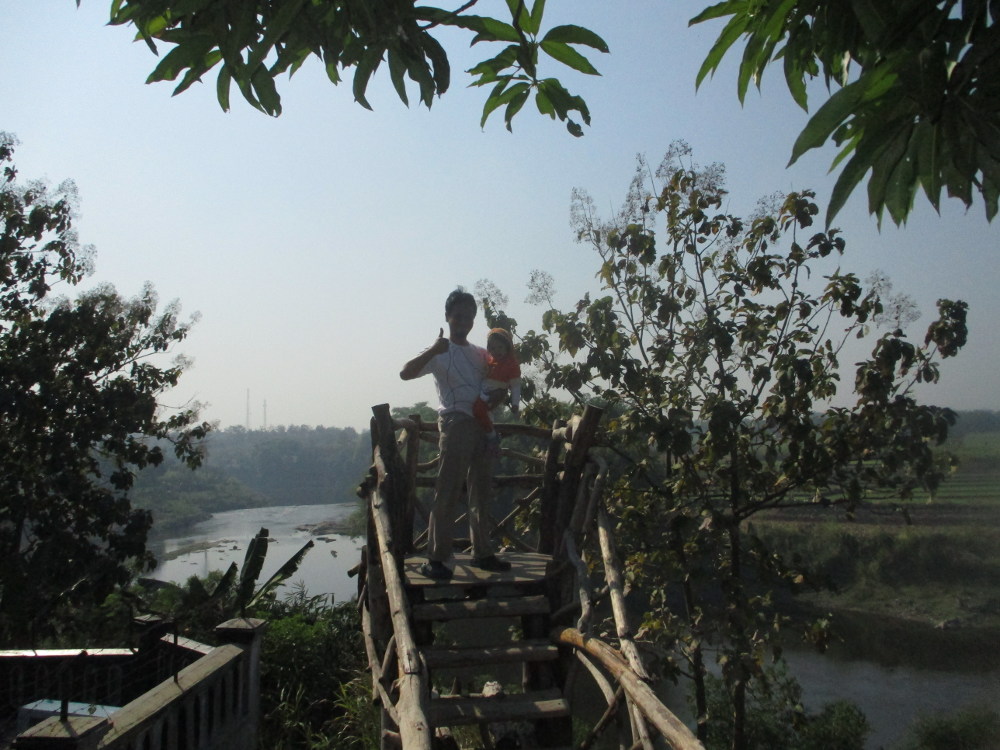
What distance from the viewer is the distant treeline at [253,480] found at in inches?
1793

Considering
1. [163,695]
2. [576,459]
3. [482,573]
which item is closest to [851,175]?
[576,459]

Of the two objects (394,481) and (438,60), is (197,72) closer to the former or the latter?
(438,60)

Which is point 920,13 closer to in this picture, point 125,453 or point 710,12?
point 710,12

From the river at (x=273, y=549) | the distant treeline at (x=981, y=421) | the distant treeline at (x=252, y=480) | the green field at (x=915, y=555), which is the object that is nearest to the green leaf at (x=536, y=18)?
the distant treeline at (x=981, y=421)

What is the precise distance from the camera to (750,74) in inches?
63.9

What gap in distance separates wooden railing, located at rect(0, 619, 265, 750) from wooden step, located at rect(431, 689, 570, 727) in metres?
1.45

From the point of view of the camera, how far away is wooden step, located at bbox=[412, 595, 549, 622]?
4.21 meters

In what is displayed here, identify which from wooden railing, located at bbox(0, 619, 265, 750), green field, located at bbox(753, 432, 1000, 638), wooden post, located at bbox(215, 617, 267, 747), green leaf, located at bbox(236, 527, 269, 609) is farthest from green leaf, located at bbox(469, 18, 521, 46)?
green field, located at bbox(753, 432, 1000, 638)

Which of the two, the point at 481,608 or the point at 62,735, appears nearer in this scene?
the point at 62,735

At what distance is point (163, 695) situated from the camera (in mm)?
4410

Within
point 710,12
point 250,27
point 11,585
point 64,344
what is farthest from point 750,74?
point 64,344

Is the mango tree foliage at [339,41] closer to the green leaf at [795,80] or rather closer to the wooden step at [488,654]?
the green leaf at [795,80]

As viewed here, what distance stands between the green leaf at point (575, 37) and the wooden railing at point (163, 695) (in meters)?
3.03

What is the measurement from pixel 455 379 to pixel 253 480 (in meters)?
68.0
